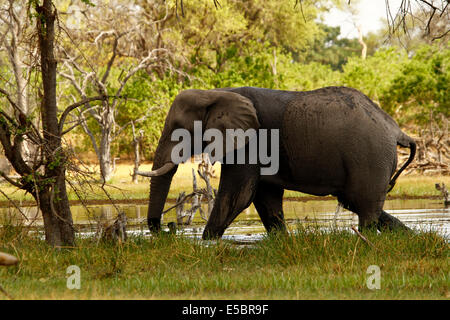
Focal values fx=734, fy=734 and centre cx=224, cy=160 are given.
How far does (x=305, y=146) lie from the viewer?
11789 millimetres

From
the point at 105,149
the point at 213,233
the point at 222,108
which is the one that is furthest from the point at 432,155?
the point at 213,233

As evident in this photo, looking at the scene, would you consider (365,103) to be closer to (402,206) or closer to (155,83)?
(402,206)

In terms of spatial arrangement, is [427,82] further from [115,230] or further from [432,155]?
[115,230]

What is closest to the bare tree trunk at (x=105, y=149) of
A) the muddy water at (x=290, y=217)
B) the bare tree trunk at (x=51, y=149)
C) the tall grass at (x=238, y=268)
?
the muddy water at (x=290, y=217)

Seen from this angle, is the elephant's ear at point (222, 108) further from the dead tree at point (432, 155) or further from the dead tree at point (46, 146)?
the dead tree at point (432, 155)

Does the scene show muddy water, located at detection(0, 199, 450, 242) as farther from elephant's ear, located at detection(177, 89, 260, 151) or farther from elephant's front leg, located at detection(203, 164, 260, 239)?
elephant's ear, located at detection(177, 89, 260, 151)

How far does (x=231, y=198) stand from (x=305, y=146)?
148 centimetres

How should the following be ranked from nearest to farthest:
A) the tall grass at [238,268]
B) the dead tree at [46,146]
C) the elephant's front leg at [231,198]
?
the tall grass at [238,268]
the dead tree at [46,146]
the elephant's front leg at [231,198]

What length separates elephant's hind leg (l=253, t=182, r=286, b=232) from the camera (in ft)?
41.0

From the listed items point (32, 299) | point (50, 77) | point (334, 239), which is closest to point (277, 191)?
point (334, 239)

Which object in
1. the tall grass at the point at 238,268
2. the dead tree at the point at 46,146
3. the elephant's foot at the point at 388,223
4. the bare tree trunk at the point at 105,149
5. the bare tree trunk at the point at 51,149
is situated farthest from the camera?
the bare tree trunk at the point at 105,149

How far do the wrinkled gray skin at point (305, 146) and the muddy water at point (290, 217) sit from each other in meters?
0.87

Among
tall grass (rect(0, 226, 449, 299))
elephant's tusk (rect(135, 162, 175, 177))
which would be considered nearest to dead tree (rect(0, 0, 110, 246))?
tall grass (rect(0, 226, 449, 299))

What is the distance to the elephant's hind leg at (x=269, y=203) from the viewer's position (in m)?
12.5
